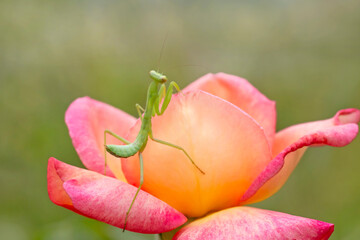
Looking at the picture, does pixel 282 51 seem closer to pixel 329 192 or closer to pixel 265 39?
pixel 265 39

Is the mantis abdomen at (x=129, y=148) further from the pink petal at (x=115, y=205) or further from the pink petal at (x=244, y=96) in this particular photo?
the pink petal at (x=244, y=96)

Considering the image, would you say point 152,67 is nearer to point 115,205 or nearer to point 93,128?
point 93,128

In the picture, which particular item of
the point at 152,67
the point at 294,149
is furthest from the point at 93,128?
the point at 152,67

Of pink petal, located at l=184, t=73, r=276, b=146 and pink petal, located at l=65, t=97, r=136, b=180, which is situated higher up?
pink petal, located at l=184, t=73, r=276, b=146

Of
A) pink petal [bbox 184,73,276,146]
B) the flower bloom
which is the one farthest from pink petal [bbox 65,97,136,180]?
pink petal [bbox 184,73,276,146]

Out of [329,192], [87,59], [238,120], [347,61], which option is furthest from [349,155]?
[87,59]

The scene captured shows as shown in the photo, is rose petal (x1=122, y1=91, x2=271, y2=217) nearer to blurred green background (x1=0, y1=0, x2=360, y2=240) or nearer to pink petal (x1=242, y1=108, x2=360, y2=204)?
pink petal (x1=242, y1=108, x2=360, y2=204)
